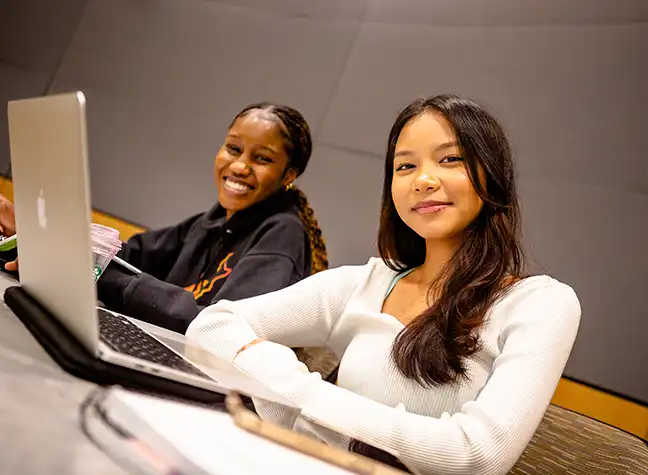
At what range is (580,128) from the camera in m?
1.91

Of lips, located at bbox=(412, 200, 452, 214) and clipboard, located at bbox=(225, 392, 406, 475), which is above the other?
lips, located at bbox=(412, 200, 452, 214)

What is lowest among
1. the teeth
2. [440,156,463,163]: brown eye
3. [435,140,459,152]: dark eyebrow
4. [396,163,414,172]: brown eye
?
the teeth

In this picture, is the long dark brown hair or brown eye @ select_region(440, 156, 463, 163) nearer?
the long dark brown hair

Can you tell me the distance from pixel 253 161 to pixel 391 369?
0.93 m

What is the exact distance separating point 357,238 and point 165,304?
3.25 ft

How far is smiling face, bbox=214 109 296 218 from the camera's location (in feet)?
5.59

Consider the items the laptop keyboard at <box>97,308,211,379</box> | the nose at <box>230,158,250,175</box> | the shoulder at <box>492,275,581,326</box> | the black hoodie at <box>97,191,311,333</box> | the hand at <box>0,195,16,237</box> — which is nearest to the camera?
the laptop keyboard at <box>97,308,211,379</box>

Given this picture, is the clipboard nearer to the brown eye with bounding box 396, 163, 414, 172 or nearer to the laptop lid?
the laptop lid

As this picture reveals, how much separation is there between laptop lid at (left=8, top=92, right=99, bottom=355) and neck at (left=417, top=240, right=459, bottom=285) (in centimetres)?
70

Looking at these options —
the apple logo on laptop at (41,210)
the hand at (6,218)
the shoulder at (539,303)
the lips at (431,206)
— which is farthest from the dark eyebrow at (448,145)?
the hand at (6,218)

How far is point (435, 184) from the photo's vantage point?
105 cm

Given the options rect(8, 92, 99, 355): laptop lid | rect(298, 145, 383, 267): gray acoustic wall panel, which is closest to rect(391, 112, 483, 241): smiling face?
→ rect(8, 92, 99, 355): laptop lid

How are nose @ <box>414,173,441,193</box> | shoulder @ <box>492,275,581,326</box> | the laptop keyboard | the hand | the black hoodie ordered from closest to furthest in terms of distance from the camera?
the laptop keyboard → shoulder @ <box>492,275,581,326</box> → nose @ <box>414,173,441,193</box> → the black hoodie → the hand

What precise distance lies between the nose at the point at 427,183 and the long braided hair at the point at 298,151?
70cm
